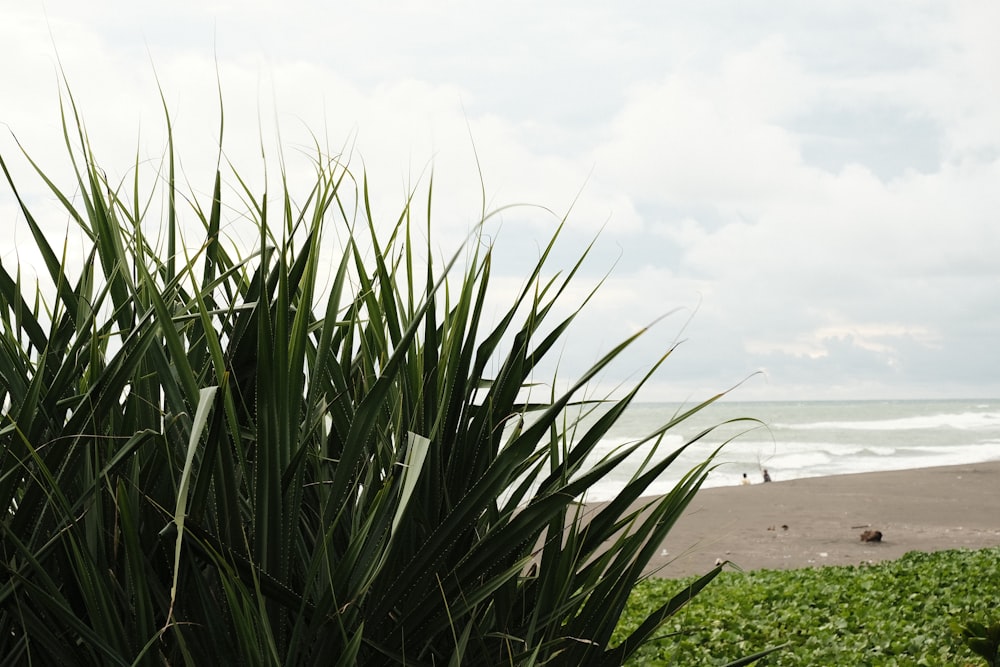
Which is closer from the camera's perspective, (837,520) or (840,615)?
(840,615)

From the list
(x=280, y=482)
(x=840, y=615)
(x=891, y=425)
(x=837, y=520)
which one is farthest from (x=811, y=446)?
(x=280, y=482)

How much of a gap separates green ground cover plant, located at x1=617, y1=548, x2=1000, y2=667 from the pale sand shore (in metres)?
1.54

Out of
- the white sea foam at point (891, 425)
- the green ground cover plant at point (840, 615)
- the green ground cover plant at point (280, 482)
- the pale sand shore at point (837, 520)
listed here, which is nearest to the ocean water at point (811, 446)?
the white sea foam at point (891, 425)

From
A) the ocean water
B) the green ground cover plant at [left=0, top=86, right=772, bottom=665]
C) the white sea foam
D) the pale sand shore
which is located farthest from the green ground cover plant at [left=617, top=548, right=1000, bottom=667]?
the white sea foam

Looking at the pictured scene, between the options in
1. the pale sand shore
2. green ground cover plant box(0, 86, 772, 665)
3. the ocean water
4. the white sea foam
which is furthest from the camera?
the white sea foam

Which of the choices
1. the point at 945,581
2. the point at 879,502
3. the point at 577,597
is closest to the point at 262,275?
the point at 577,597

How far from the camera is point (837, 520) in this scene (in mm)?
12641

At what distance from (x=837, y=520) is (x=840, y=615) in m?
7.70

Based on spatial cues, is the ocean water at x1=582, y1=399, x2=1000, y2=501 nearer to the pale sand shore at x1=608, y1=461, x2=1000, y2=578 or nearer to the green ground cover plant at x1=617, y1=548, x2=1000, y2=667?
the pale sand shore at x1=608, y1=461, x2=1000, y2=578

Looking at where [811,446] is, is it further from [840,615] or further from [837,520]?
[840,615]

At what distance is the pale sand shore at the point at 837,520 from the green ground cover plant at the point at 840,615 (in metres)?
1.54

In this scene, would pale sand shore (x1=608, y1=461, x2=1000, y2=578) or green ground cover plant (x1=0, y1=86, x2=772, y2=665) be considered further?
pale sand shore (x1=608, y1=461, x2=1000, y2=578)

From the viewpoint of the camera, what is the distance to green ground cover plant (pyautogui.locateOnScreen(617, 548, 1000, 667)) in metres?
4.52

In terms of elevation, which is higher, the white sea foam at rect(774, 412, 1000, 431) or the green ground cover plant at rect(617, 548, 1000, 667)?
the white sea foam at rect(774, 412, 1000, 431)
